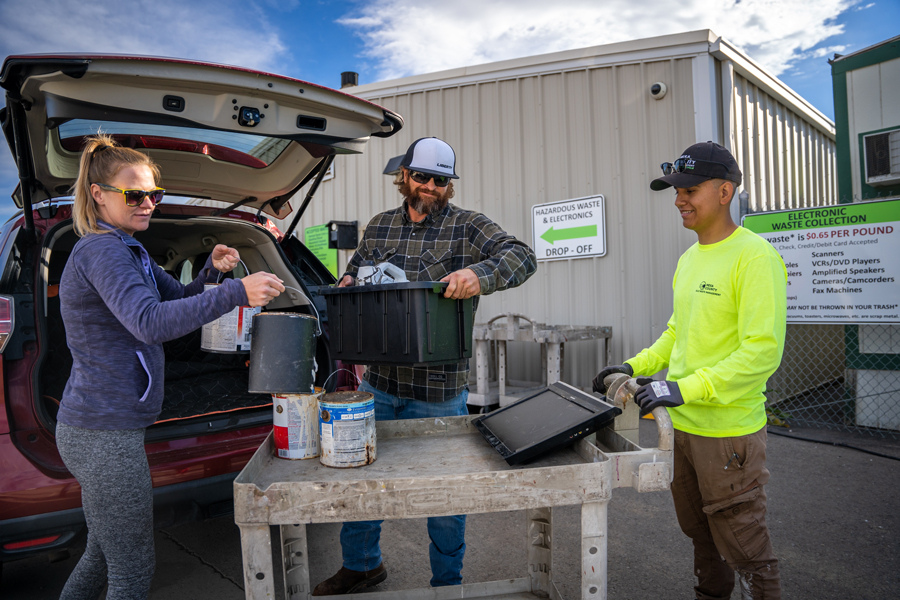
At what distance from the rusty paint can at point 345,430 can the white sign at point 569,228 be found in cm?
483

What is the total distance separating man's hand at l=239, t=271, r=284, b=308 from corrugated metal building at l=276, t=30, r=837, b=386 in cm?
479

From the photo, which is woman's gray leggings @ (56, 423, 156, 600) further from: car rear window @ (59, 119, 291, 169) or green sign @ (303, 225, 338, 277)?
green sign @ (303, 225, 338, 277)

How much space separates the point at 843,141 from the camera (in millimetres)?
5785

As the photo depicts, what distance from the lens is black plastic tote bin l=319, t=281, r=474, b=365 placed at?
2.03m

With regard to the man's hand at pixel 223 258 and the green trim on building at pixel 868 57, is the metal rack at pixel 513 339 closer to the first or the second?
the man's hand at pixel 223 258

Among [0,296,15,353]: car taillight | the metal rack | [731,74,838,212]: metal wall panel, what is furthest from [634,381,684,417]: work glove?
[731,74,838,212]: metal wall panel

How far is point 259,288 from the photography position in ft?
5.83

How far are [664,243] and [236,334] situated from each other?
14.7 feet

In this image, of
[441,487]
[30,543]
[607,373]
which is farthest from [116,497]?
[607,373]

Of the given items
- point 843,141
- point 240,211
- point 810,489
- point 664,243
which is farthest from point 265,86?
point 843,141

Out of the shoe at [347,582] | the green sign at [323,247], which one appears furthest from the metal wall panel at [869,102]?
the green sign at [323,247]

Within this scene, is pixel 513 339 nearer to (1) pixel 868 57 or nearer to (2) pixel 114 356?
(2) pixel 114 356

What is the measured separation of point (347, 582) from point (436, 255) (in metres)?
1.53

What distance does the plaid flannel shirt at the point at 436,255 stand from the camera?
2449 mm
